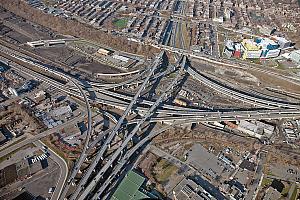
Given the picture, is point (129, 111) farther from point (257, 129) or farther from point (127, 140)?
point (257, 129)

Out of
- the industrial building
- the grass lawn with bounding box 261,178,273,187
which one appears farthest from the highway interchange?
the grass lawn with bounding box 261,178,273,187

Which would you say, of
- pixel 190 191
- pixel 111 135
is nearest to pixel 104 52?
pixel 111 135

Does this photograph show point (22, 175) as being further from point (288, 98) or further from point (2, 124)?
point (288, 98)

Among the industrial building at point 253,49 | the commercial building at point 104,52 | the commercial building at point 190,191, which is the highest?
the industrial building at point 253,49

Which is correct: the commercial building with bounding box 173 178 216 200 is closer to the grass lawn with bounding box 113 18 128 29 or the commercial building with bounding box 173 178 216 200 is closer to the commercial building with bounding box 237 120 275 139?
the commercial building with bounding box 237 120 275 139

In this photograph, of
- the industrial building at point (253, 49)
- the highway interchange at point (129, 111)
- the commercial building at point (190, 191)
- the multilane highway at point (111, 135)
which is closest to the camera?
the multilane highway at point (111, 135)

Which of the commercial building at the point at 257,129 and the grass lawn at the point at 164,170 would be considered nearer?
the grass lawn at the point at 164,170

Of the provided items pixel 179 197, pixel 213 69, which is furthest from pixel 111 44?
pixel 179 197

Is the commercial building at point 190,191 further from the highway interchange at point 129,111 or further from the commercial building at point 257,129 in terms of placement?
the commercial building at point 257,129

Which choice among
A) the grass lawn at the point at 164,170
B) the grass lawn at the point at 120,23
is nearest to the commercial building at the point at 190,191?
the grass lawn at the point at 164,170
